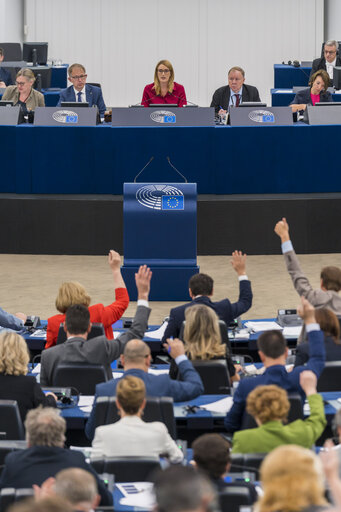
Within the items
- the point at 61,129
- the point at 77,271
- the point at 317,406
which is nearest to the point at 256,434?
the point at 317,406

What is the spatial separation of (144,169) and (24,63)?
771cm

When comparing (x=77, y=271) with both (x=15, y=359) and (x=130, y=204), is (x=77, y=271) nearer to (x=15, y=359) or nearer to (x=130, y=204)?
(x=130, y=204)

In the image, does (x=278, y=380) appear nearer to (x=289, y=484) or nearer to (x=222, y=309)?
(x=222, y=309)

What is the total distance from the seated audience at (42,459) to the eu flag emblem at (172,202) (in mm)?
5254

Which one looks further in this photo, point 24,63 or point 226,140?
point 24,63

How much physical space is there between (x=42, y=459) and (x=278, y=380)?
4.77ft

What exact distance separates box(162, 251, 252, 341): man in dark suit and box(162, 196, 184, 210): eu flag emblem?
244cm

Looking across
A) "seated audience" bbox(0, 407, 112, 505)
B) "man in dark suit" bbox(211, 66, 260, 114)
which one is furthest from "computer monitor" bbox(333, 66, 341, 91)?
"seated audience" bbox(0, 407, 112, 505)

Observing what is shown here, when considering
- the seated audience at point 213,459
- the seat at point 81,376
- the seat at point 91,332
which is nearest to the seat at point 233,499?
the seated audience at point 213,459

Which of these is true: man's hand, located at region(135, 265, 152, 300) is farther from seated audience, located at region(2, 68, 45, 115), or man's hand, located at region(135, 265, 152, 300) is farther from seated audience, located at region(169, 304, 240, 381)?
seated audience, located at region(2, 68, 45, 115)

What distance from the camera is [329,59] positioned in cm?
1453

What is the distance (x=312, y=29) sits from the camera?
2264cm

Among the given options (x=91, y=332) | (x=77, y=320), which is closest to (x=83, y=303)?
(x=91, y=332)

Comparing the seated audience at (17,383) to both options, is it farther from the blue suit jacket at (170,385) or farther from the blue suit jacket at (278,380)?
the blue suit jacket at (278,380)
